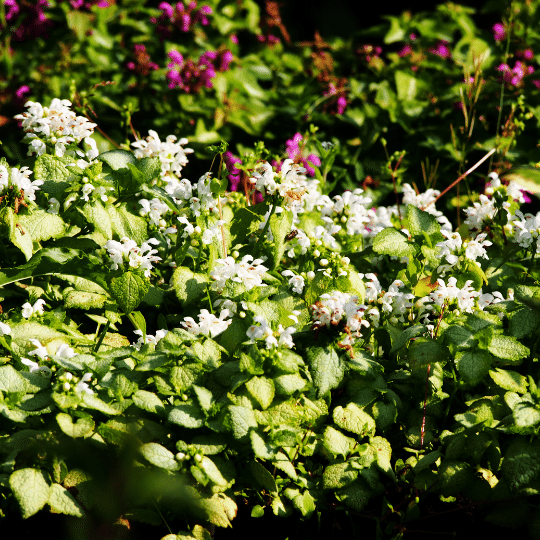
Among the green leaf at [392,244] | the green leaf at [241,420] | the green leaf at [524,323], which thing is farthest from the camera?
the green leaf at [392,244]

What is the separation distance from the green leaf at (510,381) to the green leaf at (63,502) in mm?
1067

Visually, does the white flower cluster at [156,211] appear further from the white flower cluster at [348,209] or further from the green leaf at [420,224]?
the green leaf at [420,224]

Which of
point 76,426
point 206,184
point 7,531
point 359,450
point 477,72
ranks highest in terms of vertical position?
point 477,72

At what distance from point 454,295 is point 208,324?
28.7 inches

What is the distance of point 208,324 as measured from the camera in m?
1.64

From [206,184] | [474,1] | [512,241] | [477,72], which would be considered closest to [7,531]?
[206,184]

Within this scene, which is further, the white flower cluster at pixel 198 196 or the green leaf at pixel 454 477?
the white flower cluster at pixel 198 196

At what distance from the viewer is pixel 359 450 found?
1538 mm

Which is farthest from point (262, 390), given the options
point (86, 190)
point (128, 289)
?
point (86, 190)

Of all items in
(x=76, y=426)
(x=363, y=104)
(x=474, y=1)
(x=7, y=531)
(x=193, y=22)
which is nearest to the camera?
(x=76, y=426)

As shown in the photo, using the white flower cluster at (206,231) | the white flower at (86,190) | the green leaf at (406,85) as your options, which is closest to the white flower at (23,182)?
the white flower at (86,190)

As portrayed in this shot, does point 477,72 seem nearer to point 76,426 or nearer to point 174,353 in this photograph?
point 174,353

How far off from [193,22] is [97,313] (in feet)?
9.12

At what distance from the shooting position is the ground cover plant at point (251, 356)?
4.58ft
